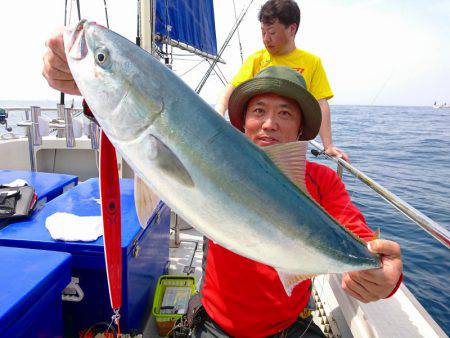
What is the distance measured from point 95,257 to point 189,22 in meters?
7.98

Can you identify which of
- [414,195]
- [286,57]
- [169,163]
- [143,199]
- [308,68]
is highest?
[286,57]

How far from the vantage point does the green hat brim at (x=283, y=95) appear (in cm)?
209

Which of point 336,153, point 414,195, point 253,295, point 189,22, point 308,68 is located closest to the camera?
point 253,295

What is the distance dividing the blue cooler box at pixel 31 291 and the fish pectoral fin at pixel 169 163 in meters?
1.02

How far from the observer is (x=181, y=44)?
8.22 meters

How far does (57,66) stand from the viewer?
1556mm

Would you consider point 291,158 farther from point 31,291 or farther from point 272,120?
point 31,291

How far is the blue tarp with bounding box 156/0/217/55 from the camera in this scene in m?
6.67

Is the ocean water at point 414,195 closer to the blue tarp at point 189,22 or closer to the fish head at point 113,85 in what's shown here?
the fish head at point 113,85

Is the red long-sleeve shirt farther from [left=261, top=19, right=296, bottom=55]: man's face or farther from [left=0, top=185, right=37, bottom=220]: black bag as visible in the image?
[left=261, top=19, right=296, bottom=55]: man's face

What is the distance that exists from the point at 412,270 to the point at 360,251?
6.29 m

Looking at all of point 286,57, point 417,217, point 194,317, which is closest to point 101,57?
point 194,317

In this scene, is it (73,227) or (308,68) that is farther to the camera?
(308,68)

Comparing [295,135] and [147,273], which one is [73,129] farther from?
[295,135]
